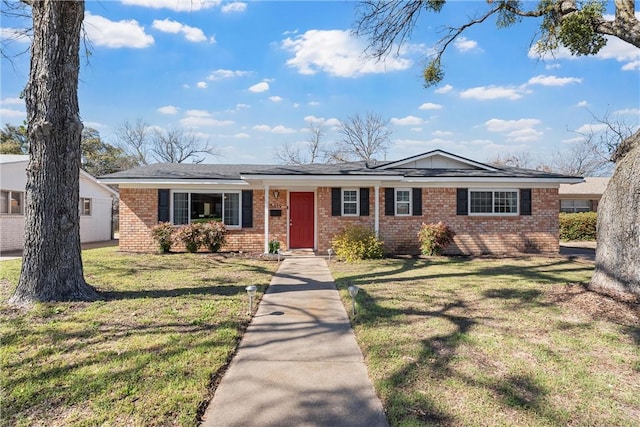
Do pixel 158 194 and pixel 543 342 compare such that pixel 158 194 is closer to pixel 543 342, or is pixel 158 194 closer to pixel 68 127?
pixel 68 127

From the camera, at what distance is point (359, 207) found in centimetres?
1249

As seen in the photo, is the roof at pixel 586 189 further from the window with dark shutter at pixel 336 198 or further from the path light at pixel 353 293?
the path light at pixel 353 293

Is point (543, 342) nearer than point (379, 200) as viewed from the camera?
Yes

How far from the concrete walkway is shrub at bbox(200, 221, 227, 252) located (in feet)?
22.5

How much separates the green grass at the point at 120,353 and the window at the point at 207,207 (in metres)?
5.74

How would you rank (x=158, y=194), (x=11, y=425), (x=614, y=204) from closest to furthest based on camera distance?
(x=11, y=425)
(x=614, y=204)
(x=158, y=194)

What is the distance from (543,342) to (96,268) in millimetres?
9490

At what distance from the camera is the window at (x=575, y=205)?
81.3ft

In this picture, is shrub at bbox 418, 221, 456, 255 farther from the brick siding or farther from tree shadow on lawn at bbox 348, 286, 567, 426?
tree shadow on lawn at bbox 348, 286, 567, 426

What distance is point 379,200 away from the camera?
12.6 metres

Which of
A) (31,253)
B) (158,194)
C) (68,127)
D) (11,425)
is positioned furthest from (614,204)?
(158,194)

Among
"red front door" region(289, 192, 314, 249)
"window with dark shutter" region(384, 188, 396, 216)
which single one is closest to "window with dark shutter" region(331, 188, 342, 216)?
"red front door" region(289, 192, 314, 249)

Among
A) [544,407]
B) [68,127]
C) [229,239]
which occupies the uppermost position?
[68,127]

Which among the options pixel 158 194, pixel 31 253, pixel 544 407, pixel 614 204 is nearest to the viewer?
pixel 544 407
